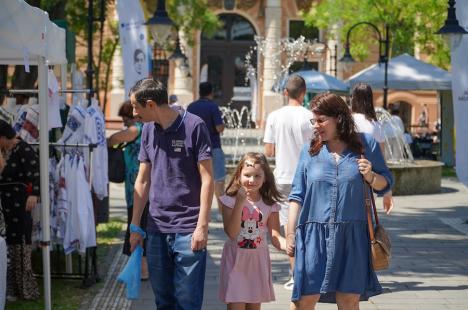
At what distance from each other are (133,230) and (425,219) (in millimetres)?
9033

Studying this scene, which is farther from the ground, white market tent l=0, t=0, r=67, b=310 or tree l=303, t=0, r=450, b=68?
tree l=303, t=0, r=450, b=68

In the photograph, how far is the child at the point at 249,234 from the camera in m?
6.36

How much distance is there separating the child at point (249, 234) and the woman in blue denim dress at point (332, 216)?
21.5 inches

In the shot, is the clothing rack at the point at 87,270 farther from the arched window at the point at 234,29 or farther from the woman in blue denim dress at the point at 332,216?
the arched window at the point at 234,29

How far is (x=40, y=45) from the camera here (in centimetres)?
689

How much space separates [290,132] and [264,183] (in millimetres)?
2301

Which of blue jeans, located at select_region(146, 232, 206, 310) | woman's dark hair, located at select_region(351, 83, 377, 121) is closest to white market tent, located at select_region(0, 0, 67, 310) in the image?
blue jeans, located at select_region(146, 232, 206, 310)

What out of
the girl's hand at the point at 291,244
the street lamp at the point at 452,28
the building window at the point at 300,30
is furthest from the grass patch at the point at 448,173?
the building window at the point at 300,30

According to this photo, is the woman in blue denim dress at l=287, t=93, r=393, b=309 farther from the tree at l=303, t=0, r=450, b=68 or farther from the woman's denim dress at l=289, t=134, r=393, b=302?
the tree at l=303, t=0, r=450, b=68

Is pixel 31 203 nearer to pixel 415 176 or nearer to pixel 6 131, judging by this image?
pixel 6 131

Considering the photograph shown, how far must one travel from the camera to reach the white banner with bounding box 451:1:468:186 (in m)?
11.8

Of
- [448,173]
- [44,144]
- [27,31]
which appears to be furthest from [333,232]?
[448,173]

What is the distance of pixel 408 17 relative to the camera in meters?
30.6

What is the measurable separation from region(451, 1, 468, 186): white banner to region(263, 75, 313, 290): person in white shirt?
3675 mm
